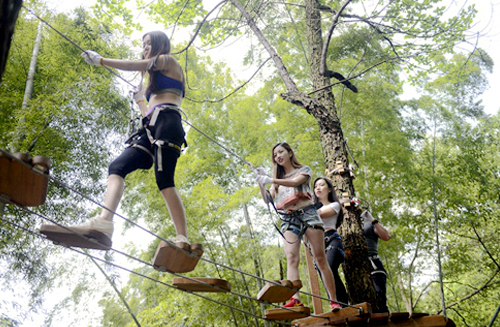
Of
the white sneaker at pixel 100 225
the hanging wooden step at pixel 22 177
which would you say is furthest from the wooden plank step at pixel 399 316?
the hanging wooden step at pixel 22 177

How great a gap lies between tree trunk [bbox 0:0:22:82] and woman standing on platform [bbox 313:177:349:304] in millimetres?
2122

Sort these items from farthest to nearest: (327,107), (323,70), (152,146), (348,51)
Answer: (348,51) < (323,70) < (327,107) < (152,146)

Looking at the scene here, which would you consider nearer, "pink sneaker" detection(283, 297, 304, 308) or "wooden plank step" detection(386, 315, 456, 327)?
"pink sneaker" detection(283, 297, 304, 308)

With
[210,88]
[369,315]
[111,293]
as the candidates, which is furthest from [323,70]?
[111,293]


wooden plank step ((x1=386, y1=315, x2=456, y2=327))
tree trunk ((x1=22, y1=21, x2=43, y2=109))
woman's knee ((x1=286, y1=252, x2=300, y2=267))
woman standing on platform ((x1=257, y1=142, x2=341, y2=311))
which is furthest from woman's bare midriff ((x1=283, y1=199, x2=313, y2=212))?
tree trunk ((x1=22, y1=21, x2=43, y2=109))

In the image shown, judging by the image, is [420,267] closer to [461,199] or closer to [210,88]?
[461,199]

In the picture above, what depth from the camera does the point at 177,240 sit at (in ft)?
5.43

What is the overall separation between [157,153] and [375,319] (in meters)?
1.51

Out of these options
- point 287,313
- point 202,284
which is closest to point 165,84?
point 202,284

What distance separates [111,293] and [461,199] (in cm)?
622

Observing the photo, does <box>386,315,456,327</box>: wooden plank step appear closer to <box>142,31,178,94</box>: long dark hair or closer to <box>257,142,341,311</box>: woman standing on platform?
<box>257,142,341,311</box>: woman standing on platform

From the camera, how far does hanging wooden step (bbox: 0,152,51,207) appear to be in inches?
47.1

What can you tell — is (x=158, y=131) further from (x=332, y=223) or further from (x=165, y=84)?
(x=332, y=223)

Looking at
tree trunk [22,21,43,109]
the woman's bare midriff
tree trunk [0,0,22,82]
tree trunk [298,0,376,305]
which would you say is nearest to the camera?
tree trunk [0,0,22,82]
